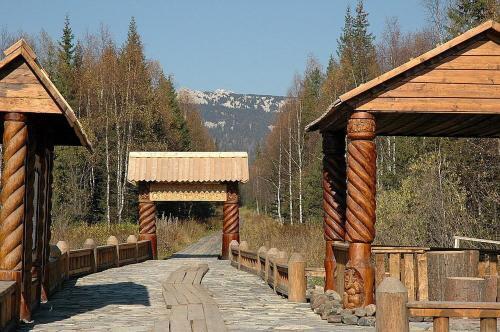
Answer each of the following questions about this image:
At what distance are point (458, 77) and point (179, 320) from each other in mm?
5651

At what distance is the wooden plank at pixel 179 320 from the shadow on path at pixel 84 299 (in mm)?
1685

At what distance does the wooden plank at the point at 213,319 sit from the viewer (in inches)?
355

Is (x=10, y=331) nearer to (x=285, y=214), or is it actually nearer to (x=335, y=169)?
(x=335, y=169)

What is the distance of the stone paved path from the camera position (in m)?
9.84

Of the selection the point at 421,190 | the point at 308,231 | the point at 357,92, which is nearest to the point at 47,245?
the point at 357,92

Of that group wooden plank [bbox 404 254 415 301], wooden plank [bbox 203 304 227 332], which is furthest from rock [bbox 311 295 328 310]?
wooden plank [bbox 203 304 227 332]

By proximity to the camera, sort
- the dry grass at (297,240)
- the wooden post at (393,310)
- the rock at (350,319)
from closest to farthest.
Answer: the wooden post at (393,310) → the rock at (350,319) → the dry grass at (297,240)

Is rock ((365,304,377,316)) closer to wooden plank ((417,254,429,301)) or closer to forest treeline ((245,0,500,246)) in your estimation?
wooden plank ((417,254,429,301))

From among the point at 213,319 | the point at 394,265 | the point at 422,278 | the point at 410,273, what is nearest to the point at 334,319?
the point at 394,265

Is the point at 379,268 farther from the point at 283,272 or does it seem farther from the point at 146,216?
the point at 146,216

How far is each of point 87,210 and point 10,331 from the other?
3501 cm

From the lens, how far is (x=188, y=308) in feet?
36.1

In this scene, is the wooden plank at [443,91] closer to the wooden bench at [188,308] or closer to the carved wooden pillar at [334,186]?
the carved wooden pillar at [334,186]

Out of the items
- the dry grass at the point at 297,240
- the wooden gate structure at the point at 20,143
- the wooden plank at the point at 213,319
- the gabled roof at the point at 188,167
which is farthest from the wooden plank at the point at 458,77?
the gabled roof at the point at 188,167
